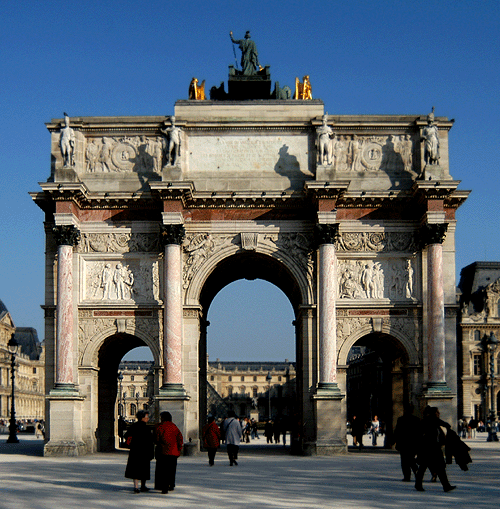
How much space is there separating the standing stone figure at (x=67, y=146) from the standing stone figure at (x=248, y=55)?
7.91 metres

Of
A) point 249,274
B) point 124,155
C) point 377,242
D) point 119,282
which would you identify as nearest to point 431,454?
point 377,242

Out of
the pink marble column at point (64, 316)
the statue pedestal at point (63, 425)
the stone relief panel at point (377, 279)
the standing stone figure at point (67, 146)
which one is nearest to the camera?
the statue pedestal at point (63, 425)

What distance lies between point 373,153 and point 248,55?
23.1 ft

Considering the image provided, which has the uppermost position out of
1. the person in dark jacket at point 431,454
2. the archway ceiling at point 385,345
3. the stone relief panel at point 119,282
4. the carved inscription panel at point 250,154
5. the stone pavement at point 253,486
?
the carved inscription panel at point 250,154

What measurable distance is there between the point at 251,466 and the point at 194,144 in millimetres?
14091

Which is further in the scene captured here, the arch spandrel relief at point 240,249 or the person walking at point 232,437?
the arch spandrel relief at point 240,249

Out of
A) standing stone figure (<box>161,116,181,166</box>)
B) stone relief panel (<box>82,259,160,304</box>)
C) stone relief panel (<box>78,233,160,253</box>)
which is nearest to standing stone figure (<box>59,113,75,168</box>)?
stone relief panel (<box>78,233,160,253</box>)

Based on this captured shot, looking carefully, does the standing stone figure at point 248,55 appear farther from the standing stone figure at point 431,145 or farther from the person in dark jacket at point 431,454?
the person in dark jacket at point 431,454

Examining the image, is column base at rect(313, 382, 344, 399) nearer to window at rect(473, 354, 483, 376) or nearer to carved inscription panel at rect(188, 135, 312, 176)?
carved inscription panel at rect(188, 135, 312, 176)

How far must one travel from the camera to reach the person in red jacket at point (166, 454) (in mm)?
19125

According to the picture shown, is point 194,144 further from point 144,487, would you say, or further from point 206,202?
point 144,487

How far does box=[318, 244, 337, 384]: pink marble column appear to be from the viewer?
3429cm

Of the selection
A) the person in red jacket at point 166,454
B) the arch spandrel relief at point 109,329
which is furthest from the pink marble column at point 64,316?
the person in red jacket at point 166,454

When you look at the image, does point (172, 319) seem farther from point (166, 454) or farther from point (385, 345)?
point (166, 454)
